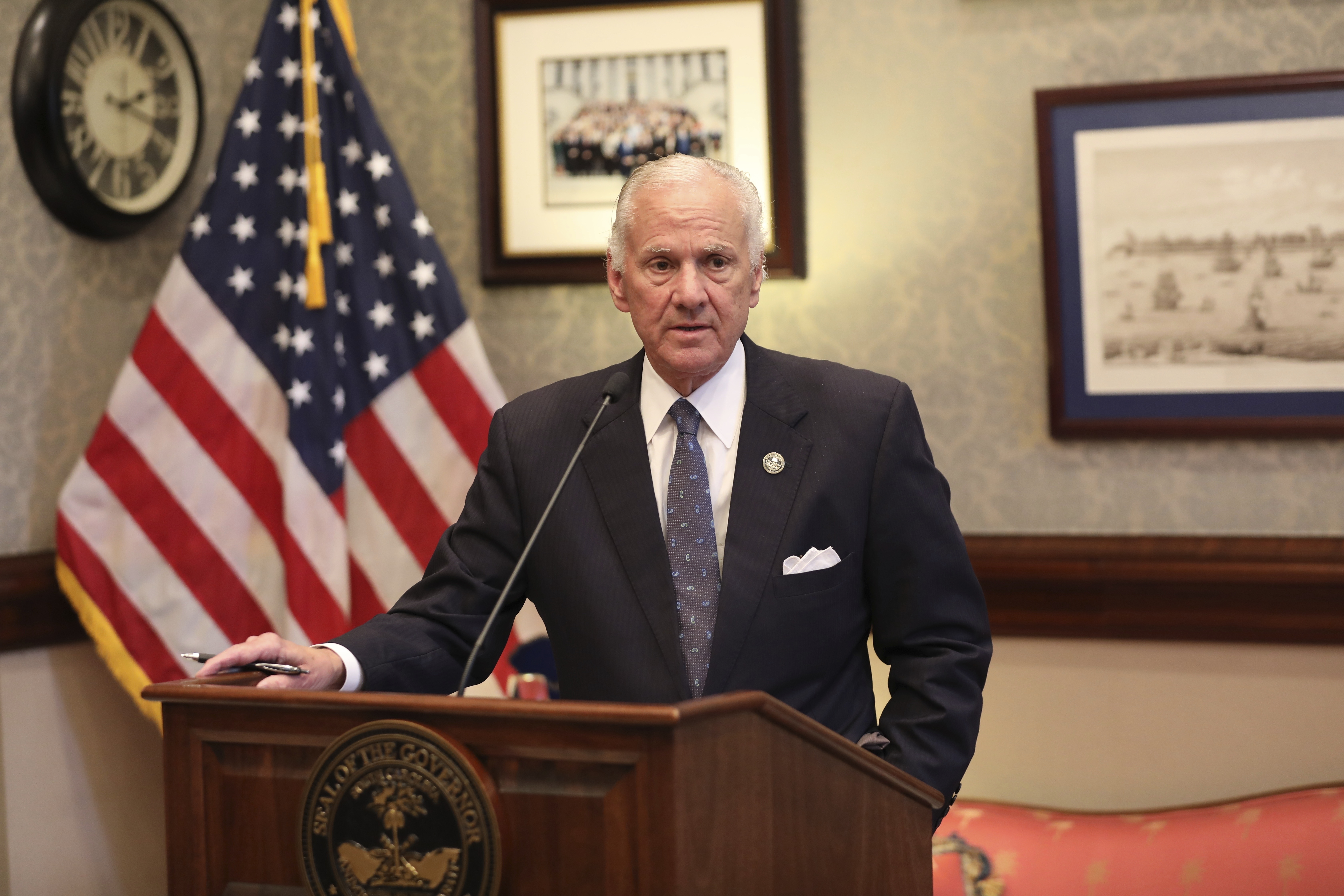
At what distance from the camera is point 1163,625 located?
3.31m

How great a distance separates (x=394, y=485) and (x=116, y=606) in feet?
2.61

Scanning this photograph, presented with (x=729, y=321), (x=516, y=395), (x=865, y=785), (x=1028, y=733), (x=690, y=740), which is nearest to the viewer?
(x=690, y=740)

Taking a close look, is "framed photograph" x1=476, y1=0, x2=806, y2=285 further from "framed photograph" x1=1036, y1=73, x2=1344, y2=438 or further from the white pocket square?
the white pocket square

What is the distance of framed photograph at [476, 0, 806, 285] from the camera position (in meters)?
3.59

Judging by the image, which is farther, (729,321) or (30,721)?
(30,721)

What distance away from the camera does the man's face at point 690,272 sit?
1.93 m

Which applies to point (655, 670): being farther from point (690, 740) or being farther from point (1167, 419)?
point (1167, 419)

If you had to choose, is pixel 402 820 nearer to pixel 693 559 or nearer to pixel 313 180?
pixel 693 559

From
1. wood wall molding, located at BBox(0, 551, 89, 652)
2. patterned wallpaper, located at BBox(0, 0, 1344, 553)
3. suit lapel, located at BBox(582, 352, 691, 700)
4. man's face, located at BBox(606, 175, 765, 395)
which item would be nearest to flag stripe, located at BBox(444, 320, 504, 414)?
patterned wallpaper, located at BBox(0, 0, 1344, 553)

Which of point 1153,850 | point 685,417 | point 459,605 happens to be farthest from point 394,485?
point 1153,850

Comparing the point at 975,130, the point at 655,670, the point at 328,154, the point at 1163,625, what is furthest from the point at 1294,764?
the point at 328,154

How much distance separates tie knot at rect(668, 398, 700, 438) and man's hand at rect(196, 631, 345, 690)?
0.64m

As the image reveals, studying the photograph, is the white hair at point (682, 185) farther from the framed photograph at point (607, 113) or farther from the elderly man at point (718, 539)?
the framed photograph at point (607, 113)

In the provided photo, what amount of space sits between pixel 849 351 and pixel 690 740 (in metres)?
2.49
